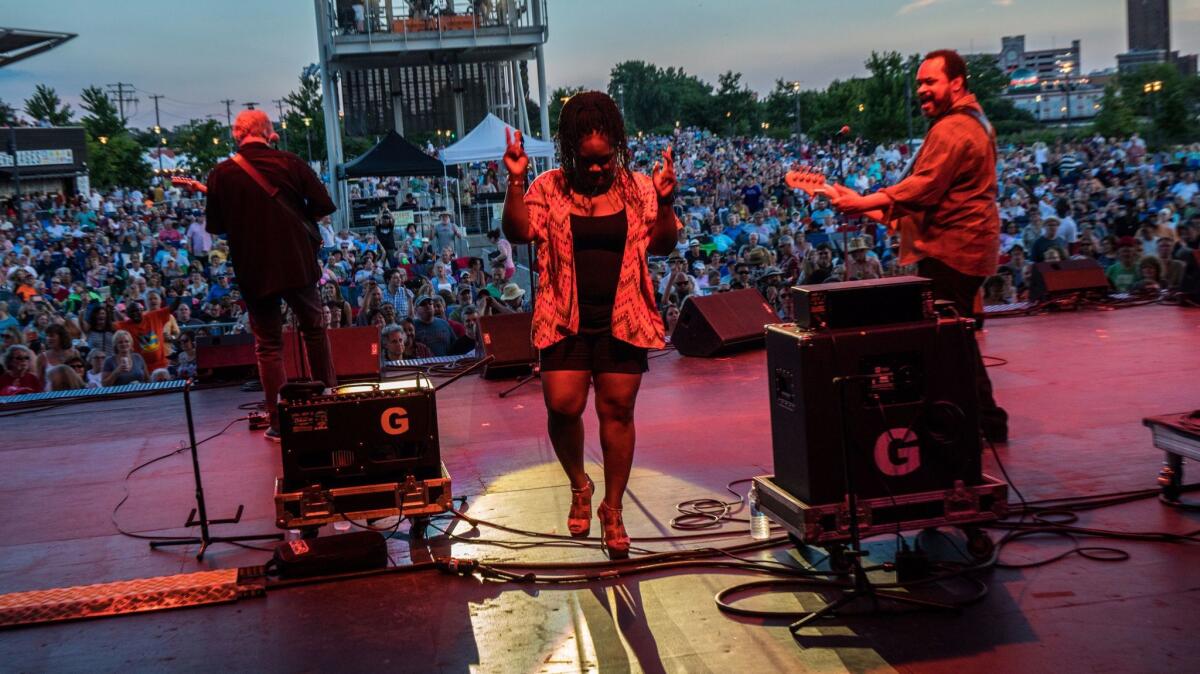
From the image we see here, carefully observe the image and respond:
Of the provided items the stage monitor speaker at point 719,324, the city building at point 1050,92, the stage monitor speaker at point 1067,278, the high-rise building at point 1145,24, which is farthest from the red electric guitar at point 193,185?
the city building at point 1050,92

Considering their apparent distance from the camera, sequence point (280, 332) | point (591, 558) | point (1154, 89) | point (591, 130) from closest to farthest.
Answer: point (591, 130)
point (591, 558)
point (280, 332)
point (1154, 89)

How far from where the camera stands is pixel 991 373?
665 cm

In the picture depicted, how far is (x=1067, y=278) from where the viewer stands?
915 centimetres

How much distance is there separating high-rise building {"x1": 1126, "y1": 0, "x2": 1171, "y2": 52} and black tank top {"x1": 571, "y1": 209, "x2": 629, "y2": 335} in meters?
75.0

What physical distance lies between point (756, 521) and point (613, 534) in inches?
22.8

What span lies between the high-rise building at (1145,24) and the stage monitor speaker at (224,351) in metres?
72.8

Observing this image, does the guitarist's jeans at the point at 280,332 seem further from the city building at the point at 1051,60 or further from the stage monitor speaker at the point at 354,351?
the city building at the point at 1051,60

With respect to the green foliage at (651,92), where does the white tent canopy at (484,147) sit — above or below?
below

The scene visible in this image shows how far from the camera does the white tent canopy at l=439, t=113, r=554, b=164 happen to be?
1909cm

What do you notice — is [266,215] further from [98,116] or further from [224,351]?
[98,116]

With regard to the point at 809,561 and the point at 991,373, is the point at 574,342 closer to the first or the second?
the point at 809,561

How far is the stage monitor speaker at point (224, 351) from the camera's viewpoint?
8.24 metres

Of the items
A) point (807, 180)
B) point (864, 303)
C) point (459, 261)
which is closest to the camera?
point (864, 303)

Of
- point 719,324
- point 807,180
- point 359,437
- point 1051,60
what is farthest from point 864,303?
point 1051,60
